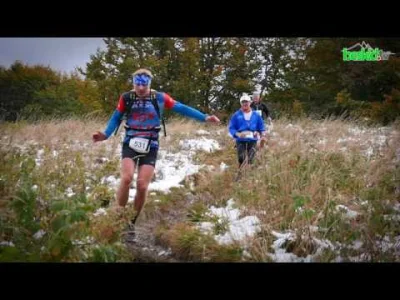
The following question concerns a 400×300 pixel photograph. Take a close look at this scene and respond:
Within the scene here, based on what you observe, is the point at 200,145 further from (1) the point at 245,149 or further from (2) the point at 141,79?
(2) the point at 141,79

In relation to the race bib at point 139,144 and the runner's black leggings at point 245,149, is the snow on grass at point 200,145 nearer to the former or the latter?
the runner's black leggings at point 245,149

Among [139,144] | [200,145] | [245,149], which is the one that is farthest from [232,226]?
[200,145]

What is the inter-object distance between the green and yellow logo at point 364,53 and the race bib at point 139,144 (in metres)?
1.80

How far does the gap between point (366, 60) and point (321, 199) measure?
1204 mm

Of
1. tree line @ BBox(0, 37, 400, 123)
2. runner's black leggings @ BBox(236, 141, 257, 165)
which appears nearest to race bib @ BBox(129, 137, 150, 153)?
tree line @ BBox(0, 37, 400, 123)

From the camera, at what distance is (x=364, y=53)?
2971 millimetres

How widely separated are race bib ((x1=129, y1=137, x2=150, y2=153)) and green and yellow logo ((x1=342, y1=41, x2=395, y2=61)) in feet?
5.90

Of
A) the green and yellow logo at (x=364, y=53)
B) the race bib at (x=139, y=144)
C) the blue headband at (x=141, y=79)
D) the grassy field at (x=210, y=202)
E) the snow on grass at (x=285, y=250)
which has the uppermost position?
the green and yellow logo at (x=364, y=53)

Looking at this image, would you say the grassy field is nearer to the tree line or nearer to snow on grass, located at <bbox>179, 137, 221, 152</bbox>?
the tree line

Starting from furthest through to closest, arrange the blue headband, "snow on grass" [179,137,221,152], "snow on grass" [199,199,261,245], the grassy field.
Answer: "snow on grass" [179,137,221,152] → the blue headband → "snow on grass" [199,199,261,245] → the grassy field

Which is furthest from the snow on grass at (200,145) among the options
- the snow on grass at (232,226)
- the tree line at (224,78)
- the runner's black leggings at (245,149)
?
the snow on grass at (232,226)

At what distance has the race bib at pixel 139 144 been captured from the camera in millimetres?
3133

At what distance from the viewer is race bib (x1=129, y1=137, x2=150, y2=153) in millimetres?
3133
